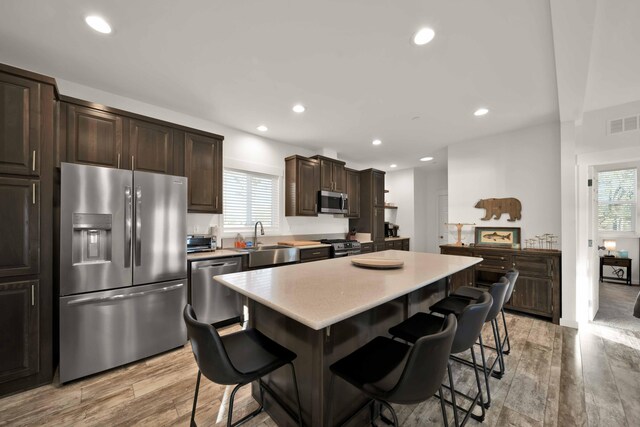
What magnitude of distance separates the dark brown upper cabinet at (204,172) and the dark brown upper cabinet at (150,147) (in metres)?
0.21

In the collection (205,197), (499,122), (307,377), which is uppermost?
(499,122)

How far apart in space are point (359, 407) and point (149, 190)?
2497mm

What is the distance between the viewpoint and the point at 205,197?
3.33 m

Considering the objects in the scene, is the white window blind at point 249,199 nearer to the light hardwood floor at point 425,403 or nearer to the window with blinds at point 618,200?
the light hardwood floor at point 425,403

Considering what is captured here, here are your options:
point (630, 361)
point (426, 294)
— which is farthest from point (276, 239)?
point (630, 361)

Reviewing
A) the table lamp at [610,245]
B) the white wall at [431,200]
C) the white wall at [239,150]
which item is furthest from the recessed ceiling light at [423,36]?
the table lamp at [610,245]

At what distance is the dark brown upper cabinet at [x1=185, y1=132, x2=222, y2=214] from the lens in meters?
3.19

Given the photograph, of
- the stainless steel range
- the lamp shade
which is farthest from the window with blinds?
the stainless steel range

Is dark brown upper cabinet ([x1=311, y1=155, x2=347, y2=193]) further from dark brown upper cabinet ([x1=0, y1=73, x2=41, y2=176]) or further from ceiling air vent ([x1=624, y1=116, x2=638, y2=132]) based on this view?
ceiling air vent ([x1=624, y1=116, x2=638, y2=132])

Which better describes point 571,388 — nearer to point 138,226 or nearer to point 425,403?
point 425,403

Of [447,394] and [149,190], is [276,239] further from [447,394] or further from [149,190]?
[447,394]

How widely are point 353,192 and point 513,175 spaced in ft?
8.93

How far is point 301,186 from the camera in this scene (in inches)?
174

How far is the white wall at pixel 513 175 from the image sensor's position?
12.0ft
